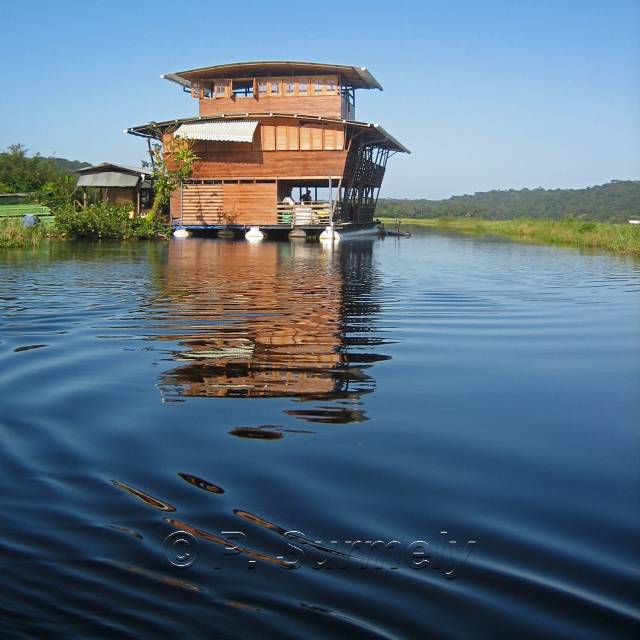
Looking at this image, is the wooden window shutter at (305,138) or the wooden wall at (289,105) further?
the wooden wall at (289,105)

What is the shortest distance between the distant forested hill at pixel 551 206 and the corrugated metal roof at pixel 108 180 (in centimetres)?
5196

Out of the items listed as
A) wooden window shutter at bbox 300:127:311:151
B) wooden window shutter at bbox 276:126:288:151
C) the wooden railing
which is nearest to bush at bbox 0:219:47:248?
the wooden railing

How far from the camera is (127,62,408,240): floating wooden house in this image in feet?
115

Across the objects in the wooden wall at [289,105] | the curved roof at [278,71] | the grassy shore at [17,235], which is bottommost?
the grassy shore at [17,235]

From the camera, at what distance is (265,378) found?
6664 millimetres

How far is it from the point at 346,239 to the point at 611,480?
32.8 metres

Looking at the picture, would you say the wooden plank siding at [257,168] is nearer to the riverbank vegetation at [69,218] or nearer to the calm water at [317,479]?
the riverbank vegetation at [69,218]

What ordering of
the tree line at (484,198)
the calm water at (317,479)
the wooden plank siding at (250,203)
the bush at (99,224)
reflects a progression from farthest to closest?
1. the tree line at (484,198)
2. the wooden plank siding at (250,203)
3. the bush at (99,224)
4. the calm water at (317,479)

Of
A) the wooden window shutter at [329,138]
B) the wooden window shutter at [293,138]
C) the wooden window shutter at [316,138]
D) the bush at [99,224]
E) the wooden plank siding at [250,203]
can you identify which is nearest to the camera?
the bush at [99,224]

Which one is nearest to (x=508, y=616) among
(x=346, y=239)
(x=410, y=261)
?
(x=410, y=261)

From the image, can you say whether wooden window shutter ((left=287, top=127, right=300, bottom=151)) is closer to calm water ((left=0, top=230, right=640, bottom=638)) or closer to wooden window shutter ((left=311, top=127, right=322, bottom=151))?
wooden window shutter ((left=311, top=127, right=322, bottom=151))

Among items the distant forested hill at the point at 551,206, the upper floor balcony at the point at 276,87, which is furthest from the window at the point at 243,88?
the distant forested hill at the point at 551,206

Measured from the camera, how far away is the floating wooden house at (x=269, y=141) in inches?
1375

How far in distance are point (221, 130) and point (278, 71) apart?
419cm
